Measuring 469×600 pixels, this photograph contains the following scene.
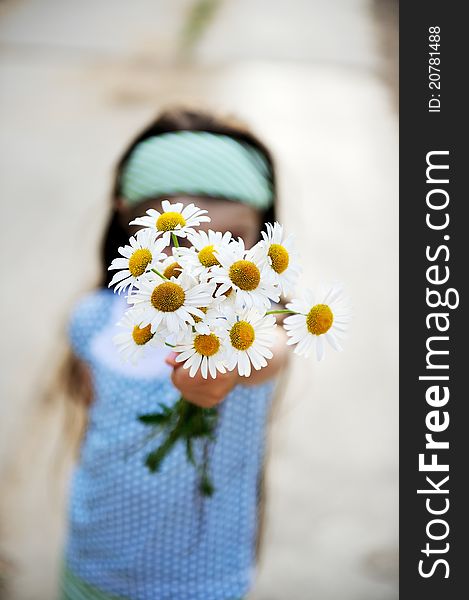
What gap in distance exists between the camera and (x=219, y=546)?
586 millimetres

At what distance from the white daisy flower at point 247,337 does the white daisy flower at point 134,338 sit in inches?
1.4

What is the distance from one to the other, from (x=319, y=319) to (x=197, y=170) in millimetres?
260

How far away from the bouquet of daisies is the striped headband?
21 centimetres

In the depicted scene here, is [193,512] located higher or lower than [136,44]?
lower

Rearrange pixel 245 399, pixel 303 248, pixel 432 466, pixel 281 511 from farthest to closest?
pixel 303 248 → pixel 281 511 → pixel 432 466 → pixel 245 399

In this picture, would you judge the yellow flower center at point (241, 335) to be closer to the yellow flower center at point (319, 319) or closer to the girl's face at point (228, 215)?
the yellow flower center at point (319, 319)

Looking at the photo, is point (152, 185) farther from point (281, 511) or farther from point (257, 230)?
point (281, 511)

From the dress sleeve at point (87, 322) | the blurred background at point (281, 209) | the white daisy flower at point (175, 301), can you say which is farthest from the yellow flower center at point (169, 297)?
the blurred background at point (281, 209)

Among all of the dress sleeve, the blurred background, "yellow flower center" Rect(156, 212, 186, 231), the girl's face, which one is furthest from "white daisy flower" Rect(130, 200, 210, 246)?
the blurred background

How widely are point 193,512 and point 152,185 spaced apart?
0.92ft

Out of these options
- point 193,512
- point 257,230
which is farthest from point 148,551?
point 257,230

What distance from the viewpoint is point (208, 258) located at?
0.35 m

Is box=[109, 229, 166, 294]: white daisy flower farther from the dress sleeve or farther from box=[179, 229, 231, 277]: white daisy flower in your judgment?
the dress sleeve

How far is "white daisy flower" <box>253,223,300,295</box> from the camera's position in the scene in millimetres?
351
